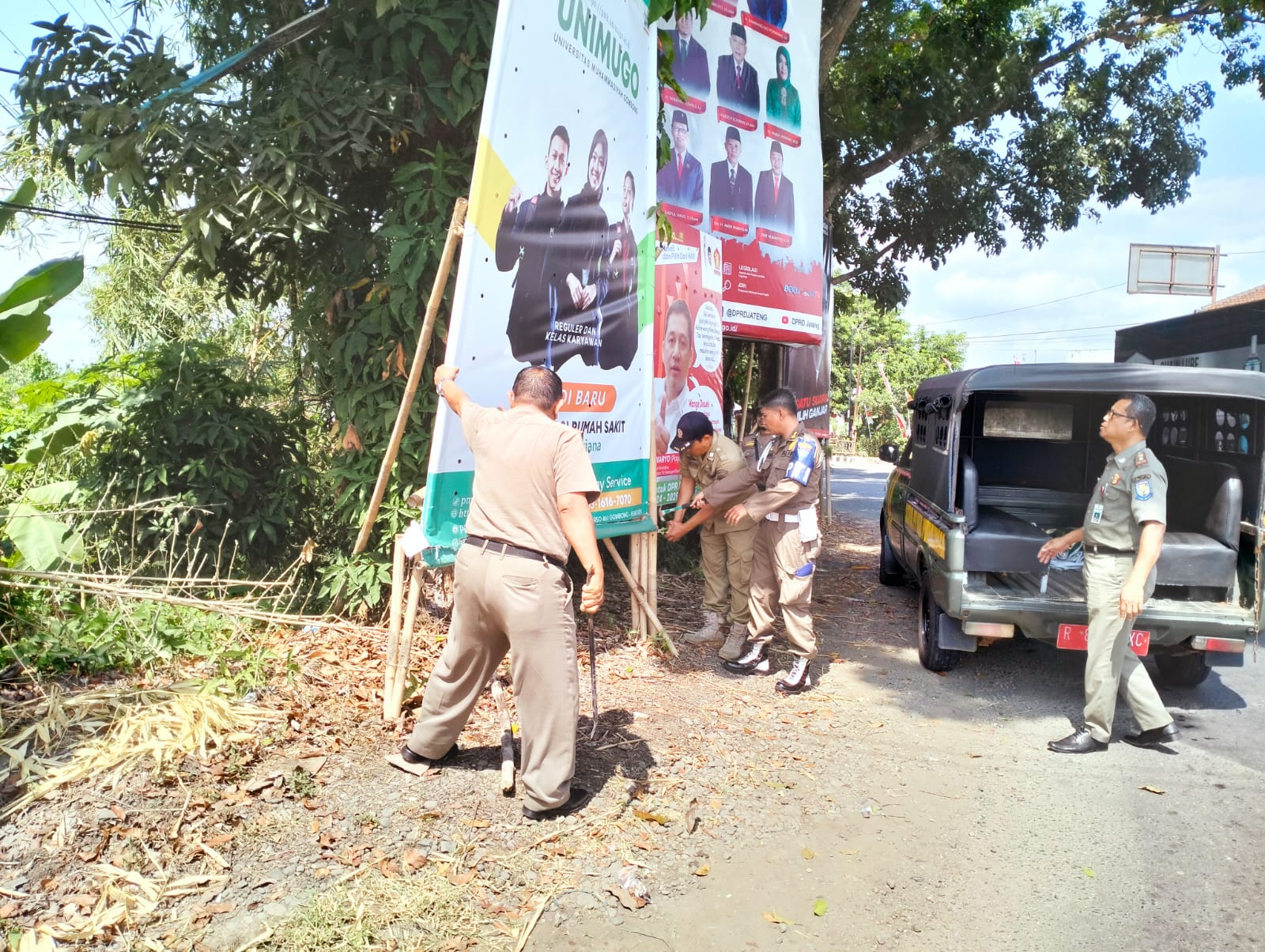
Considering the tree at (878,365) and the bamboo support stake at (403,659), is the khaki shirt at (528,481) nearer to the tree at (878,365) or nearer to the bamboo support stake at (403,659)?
the bamboo support stake at (403,659)

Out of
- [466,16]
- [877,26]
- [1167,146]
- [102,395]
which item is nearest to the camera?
[466,16]

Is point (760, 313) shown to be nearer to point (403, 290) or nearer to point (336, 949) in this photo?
point (403, 290)

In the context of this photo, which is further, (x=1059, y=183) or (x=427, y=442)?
(x=1059, y=183)

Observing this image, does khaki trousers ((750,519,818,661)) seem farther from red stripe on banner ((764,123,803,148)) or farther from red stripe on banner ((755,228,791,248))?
red stripe on banner ((764,123,803,148))

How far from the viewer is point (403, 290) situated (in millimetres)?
5898

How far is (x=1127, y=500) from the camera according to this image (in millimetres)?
5316

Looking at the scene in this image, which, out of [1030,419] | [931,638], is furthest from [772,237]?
[931,638]

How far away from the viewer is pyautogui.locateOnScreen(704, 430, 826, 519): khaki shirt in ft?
20.5

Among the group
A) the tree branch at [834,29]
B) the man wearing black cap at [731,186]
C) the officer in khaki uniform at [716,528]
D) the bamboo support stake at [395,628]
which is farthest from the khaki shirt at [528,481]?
the tree branch at [834,29]

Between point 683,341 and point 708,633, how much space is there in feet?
7.80

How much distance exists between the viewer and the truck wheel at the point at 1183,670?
664cm

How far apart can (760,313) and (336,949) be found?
9141 mm

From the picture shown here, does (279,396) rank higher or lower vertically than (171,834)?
higher

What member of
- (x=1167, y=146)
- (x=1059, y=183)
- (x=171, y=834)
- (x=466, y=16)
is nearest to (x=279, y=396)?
(x=466, y=16)
